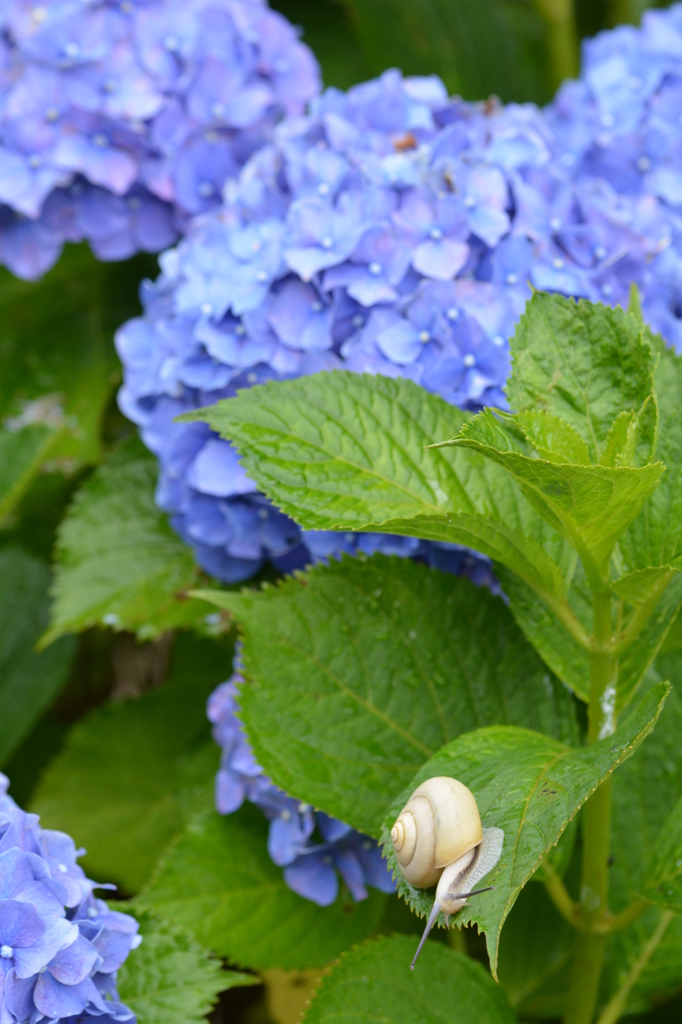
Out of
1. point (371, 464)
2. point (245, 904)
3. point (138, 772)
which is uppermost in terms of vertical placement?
point (371, 464)

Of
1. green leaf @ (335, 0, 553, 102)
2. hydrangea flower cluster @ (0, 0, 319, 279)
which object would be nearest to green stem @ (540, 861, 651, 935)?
hydrangea flower cluster @ (0, 0, 319, 279)

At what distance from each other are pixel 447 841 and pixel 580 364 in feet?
1.18

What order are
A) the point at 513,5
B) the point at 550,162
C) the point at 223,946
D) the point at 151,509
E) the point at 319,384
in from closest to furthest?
1. the point at 319,384
2. the point at 223,946
3. the point at 550,162
4. the point at 151,509
5. the point at 513,5

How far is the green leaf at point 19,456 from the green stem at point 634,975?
75cm

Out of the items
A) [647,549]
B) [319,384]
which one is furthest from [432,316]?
[647,549]

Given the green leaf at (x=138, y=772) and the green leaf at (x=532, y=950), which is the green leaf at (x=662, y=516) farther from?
the green leaf at (x=138, y=772)

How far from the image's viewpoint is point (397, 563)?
0.82m

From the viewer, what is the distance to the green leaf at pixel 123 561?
1.00 m

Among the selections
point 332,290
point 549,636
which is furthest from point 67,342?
point 549,636

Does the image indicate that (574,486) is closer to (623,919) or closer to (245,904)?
(623,919)

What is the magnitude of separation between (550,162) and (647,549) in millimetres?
495

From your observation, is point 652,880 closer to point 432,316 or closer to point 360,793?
point 360,793

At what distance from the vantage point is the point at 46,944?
58 centimetres

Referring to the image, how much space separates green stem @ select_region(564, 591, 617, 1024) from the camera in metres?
0.70
